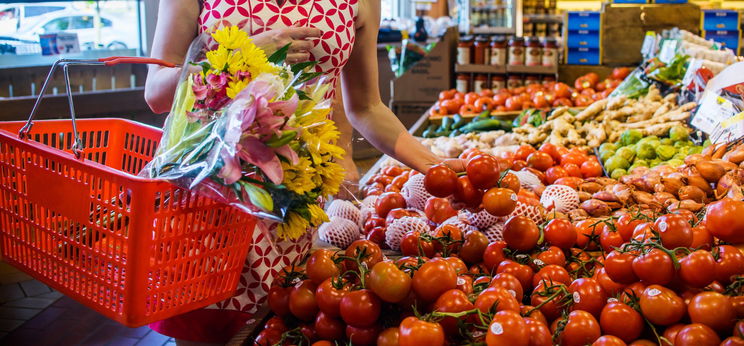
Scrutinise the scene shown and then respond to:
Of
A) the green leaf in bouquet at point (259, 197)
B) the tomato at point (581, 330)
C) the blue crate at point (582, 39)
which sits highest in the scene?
the blue crate at point (582, 39)

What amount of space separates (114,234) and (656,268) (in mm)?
1123

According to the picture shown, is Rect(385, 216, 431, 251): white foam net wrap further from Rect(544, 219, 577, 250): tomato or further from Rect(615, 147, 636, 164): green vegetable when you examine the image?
Rect(615, 147, 636, 164): green vegetable

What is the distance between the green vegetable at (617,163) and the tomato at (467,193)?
2.07m

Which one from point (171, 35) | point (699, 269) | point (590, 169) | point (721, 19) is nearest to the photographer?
point (699, 269)

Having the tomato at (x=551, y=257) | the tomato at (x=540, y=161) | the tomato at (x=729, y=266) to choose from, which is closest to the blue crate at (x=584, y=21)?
the tomato at (x=540, y=161)

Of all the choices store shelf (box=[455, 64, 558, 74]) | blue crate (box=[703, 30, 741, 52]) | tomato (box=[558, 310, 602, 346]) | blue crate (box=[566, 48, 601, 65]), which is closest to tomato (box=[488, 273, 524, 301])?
tomato (box=[558, 310, 602, 346])

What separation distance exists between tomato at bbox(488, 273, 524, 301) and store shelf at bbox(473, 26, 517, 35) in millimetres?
8004

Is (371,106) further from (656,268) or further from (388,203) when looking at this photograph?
(656,268)

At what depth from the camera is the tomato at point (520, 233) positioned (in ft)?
6.21

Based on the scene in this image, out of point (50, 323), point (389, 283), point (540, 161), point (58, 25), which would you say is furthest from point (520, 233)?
point (58, 25)

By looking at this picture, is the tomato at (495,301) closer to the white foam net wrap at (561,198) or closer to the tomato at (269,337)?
the tomato at (269,337)

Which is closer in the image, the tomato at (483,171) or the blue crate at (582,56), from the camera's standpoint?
the tomato at (483,171)

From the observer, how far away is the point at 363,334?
152 centimetres

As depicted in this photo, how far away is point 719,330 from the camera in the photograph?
4.68 ft
